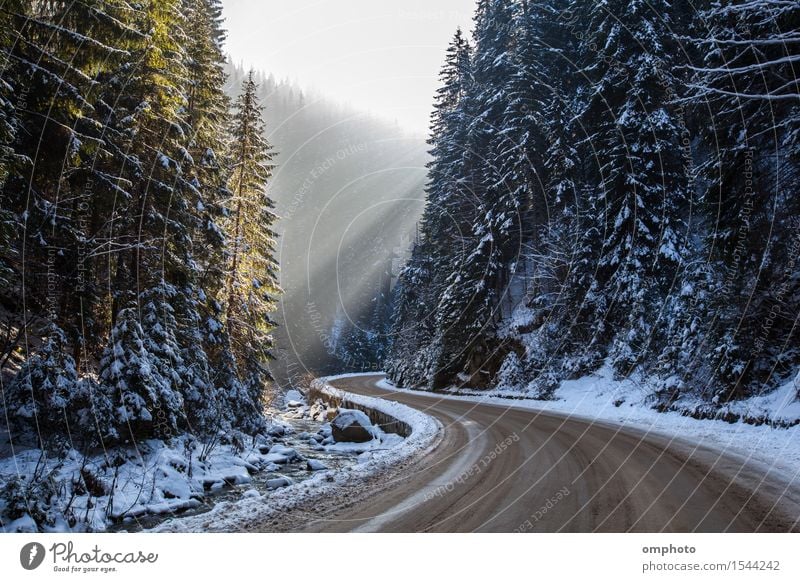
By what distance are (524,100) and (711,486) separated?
2717cm

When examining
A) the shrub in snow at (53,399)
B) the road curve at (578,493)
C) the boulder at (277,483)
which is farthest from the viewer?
the boulder at (277,483)

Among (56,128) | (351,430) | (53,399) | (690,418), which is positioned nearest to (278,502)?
(53,399)

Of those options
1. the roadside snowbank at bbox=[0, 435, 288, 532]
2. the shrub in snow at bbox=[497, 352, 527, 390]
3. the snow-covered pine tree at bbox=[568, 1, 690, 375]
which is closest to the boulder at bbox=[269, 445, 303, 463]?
the roadside snowbank at bbox=[0, 435, 288, 532]

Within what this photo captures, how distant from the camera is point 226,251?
17.1m

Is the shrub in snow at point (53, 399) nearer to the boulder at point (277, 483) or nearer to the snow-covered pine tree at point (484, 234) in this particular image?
the boulder at point (277, 483)

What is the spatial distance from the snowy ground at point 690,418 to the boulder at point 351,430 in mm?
8136

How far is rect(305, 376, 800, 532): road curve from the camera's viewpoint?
482 cm

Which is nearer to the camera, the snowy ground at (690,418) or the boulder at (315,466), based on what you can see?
the snowy ground at (690,418)

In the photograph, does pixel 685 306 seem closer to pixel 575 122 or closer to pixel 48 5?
pixel 575 122

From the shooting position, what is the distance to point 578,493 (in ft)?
19.7

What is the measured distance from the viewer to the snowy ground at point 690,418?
362 inches

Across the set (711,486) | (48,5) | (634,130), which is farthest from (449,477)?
(634,130)

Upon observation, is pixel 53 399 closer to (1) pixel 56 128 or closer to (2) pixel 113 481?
(2) pixel 113 481

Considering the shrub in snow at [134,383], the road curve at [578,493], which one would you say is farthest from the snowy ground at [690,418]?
the shrub in snow at [134,383]
